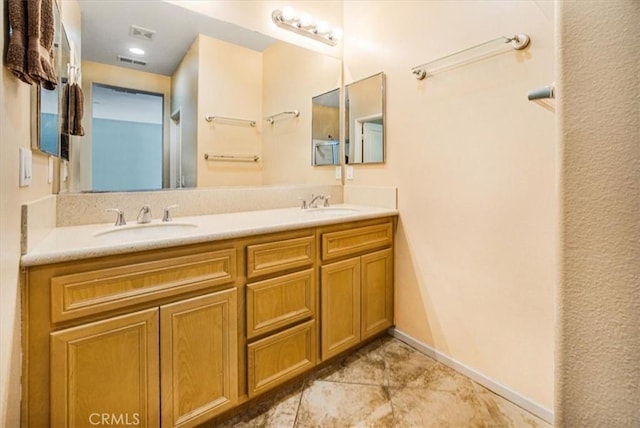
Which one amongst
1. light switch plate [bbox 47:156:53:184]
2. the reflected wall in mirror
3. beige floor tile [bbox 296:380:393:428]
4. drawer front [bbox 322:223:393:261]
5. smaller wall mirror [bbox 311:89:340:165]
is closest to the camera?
the reflected wall in mirror

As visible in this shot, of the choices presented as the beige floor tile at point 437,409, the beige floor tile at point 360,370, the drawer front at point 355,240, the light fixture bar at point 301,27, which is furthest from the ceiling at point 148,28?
the beige floor tile at point 437,409

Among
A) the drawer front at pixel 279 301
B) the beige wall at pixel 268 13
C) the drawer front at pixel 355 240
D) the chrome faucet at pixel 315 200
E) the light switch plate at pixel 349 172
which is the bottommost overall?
the drawer front at pixel 279 301

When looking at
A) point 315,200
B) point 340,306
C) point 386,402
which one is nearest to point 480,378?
point 386,402

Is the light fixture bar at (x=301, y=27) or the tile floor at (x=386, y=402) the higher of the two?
the light fixture bar at (x=301, y=27)

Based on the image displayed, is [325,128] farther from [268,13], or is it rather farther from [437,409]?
[437,409]

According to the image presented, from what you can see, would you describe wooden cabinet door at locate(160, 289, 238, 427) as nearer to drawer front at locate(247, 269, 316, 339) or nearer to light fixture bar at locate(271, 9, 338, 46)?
drawer front at locate(247, 269, 316, 339)

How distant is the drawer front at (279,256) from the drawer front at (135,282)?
9cm

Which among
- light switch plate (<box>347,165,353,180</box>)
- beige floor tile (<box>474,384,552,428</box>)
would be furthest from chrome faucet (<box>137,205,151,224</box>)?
beige floor tile (<box>474,384,552,428</box>)

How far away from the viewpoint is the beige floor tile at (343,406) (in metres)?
1.46

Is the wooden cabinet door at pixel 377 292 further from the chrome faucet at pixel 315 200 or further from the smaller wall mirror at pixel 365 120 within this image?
the smaller wall mirror at pixel 365 120

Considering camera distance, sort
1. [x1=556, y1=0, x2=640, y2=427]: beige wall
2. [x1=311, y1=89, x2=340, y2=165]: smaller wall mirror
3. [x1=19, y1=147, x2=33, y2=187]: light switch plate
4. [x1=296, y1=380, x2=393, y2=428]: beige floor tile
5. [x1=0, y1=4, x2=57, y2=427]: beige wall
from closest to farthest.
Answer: [x1=556, y1=0, x2=640, y2=427]: beige wall → [x1=0, y1=4, x2=57, y2=427]: beige wall → [x1=19, y1=147, x2=33, y2=187]: light switch plate → [x1=296, y1=380, x2=393, y2=428]: beige floor tile → [x1=311, y1=89, x2=340, y2=165]: smaller wall mirror

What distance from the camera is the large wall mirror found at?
5.22 ft

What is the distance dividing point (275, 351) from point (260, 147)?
128 cm

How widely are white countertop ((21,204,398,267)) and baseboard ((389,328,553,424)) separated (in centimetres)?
83
